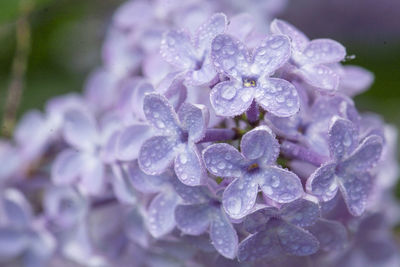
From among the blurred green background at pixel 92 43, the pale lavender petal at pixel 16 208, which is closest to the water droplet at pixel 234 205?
the pale lavender petal at pixel 16 208

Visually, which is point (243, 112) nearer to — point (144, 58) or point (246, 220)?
point (246, 220)

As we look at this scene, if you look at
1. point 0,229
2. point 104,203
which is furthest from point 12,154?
point 104,203

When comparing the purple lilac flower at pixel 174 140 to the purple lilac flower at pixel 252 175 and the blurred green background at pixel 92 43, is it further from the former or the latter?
the blurred green background at pixel 92 43

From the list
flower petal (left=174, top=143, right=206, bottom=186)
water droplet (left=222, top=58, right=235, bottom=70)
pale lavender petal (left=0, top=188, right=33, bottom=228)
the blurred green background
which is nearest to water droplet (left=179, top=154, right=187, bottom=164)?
flower petal (left=174, top=143, right=206, bottom=186)

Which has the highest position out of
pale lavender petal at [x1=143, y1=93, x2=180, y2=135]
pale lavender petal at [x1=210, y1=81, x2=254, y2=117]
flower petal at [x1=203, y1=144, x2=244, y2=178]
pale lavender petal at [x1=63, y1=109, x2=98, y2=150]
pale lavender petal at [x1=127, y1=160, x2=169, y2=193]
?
pale lavender petal at [x1=210, y1=81, x2=254, y2=117]

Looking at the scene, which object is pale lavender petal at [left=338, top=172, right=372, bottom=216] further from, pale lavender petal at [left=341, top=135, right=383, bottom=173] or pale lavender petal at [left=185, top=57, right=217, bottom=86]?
pale lavender petal at [left=185, top=57, right=217, bottom=86]
